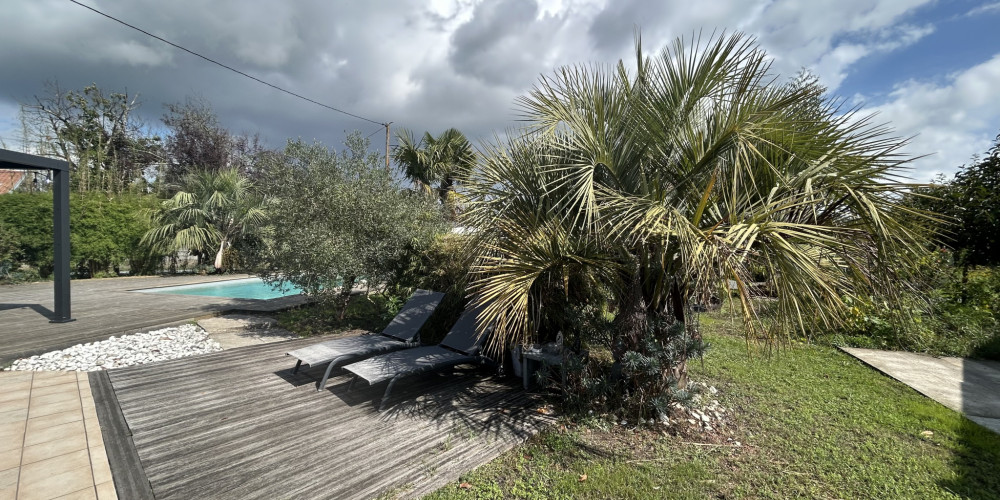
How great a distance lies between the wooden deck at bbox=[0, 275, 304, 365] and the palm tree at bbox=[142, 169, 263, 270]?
8.73 feet

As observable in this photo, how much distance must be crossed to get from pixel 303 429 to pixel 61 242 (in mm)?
7585

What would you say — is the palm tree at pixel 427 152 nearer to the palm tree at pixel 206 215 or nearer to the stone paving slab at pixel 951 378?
the palm tree at pixel 206 215

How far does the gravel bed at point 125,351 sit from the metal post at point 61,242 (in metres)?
1.94

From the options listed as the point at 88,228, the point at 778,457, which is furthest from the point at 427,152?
the point at 778,457

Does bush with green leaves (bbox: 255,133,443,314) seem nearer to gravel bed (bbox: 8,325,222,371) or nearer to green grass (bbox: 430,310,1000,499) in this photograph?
gravel bed (bbox: 8,325,222,371)

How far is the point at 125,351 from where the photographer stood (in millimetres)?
5926

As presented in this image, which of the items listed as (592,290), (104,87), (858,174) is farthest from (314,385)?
(104,87)

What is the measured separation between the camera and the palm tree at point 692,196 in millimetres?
2699

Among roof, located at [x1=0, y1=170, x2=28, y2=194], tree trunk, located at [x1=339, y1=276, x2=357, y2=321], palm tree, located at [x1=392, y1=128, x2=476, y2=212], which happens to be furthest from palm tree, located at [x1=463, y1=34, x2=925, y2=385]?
roof, located at [x1=0, y1=170, x2=28, y2=194]

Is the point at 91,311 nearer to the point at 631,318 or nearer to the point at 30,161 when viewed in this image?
the point at 30,161

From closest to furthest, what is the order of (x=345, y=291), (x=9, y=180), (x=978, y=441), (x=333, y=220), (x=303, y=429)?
(x=978, y=441) → (x=303, y=429) → (x=333, y=220) → (x=345, y=291) → (x=9, y=180)

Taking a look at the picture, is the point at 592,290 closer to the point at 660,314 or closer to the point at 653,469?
the point at 660,314

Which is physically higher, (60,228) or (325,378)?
(60,228)

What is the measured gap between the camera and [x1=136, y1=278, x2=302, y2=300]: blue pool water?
1306 cm
